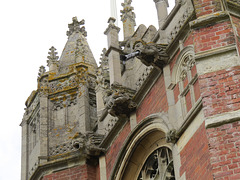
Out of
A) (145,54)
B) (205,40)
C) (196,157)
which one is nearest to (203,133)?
(196,157)

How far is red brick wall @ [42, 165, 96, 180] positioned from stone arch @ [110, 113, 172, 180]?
1.07m

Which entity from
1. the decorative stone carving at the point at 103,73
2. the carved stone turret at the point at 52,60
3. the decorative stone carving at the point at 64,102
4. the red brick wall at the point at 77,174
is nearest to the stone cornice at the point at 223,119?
the red brick wall at the point at 77,174

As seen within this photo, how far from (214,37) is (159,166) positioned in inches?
164

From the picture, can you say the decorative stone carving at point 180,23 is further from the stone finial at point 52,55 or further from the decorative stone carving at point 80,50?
the stone finial at point 52,55

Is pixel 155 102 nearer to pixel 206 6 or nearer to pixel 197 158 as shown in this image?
pixel 197 158

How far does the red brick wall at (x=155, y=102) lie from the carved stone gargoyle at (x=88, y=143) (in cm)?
177

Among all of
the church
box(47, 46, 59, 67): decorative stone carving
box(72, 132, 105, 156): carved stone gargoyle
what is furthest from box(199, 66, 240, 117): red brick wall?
box(47, 46, 59, 67): decorative stone carving

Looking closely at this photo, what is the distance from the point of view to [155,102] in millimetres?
16891

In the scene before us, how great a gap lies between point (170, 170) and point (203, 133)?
2.61 meters

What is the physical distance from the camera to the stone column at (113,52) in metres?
19.1

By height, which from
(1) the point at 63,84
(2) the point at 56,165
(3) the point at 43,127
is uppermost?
(1) the point at 63,84

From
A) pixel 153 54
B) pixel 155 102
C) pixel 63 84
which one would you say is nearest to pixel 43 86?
pixel 63 84

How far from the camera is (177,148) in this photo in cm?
1517

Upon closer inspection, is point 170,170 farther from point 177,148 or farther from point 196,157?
point 196,157
